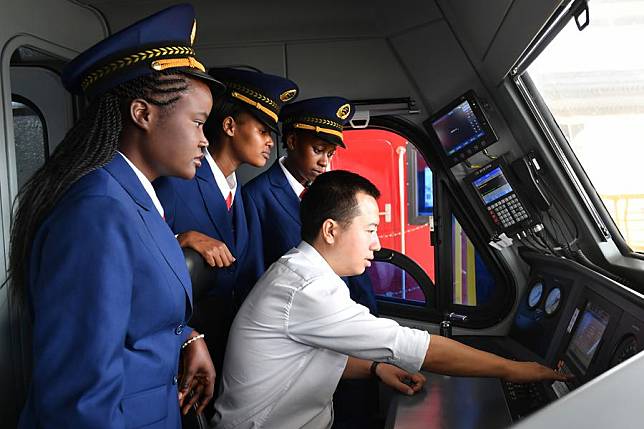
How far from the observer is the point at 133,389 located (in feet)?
4.18

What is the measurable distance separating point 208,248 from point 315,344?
1.37 ft

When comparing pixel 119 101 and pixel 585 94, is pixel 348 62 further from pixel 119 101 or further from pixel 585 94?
pixel 119 101

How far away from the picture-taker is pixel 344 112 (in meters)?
2.95

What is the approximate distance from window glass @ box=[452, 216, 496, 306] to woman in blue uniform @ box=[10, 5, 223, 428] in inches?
86.5

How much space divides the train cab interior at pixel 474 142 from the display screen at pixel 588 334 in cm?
1

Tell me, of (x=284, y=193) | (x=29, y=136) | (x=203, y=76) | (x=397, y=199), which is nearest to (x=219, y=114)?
(x=284, y=193)

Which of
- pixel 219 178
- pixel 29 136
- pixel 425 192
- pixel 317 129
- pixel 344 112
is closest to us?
pixel 219 178

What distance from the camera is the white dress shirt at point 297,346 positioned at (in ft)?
5.59

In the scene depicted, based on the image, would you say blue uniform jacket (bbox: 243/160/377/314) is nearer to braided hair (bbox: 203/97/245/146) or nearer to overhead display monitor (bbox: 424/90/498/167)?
braided hair (bbox: 203/97/245/146)

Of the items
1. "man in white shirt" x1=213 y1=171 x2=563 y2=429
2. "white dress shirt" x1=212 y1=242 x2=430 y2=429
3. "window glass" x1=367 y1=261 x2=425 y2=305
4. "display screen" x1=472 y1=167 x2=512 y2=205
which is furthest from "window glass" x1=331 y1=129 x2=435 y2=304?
"white dress shirt" x1=212 y1=242 x2=430 y2=429

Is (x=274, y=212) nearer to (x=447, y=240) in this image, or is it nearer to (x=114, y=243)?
(x=447, y=240)

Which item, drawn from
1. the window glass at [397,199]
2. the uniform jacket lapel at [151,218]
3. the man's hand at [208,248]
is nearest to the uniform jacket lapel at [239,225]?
the man's hand at [208,248]

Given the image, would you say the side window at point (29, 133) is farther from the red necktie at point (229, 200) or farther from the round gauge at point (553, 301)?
the round gauge at point (553, 301)

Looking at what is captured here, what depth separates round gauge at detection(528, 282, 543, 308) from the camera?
2.85 m
